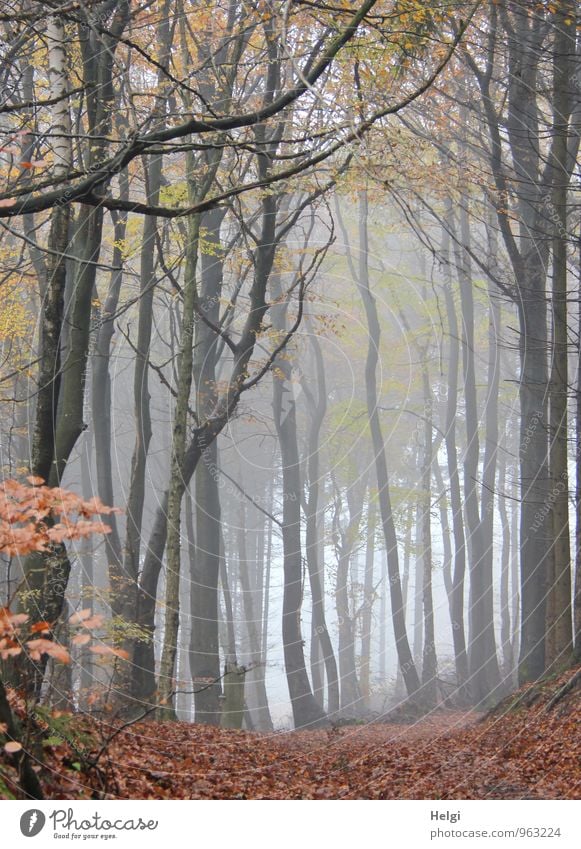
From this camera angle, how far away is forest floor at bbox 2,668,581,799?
5.45 metres

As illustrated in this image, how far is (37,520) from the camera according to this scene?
5285 mm

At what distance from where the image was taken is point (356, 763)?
6141 millimetres

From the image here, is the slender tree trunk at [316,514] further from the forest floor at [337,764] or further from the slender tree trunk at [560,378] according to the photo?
the forest floor at [337,764]

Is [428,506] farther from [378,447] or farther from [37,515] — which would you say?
A: [37,515]

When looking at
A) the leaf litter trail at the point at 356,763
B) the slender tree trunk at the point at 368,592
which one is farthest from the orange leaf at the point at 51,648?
the slender tree trunk at the point at 368,592

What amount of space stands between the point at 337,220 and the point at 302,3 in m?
4.73

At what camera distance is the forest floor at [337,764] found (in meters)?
5.45

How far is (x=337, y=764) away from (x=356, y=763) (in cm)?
15

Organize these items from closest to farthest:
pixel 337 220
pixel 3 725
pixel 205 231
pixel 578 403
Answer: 1. pixel 3 725
2. pixel 578 403
3. pixel 205 231
4. pixel 337 220

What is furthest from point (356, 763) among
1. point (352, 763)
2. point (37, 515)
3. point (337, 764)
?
point (37, 515)

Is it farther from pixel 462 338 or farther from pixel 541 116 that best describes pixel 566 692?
pixel 541 116
